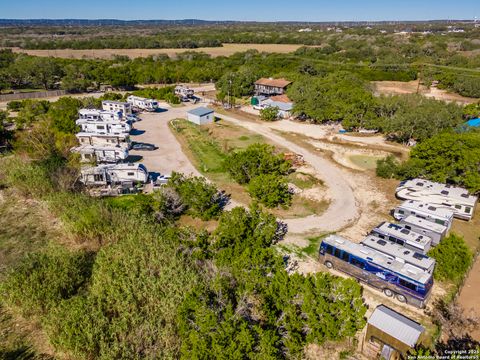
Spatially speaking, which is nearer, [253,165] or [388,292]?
[388,292]

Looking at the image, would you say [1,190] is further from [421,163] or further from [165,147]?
[421,163]

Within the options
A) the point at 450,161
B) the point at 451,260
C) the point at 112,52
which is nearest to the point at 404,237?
the point at 451,260

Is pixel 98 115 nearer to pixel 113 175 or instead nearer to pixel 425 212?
pixel 113 175

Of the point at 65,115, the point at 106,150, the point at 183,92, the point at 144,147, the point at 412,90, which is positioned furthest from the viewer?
the point at 412,90

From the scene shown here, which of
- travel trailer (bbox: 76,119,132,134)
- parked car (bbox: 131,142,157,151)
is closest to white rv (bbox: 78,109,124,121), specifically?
travel trailer (bbox: 76,119,132,134)

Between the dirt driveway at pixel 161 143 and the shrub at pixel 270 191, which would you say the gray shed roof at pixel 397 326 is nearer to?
the shrub at pixel 270 191

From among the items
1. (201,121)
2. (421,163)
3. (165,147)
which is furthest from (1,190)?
(421,163)
